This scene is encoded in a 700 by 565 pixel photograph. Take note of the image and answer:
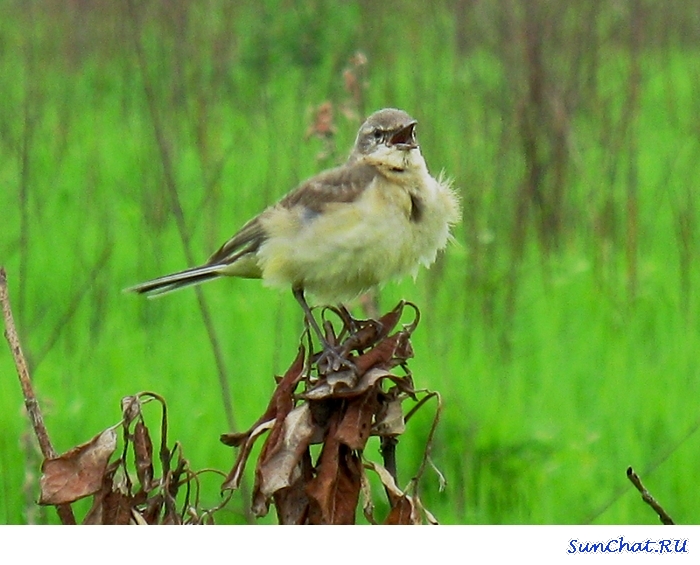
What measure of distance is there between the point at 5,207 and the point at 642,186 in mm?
2938

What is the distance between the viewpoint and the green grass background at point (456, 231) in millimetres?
3541

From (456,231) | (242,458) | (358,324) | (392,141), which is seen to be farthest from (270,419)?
(456,231)

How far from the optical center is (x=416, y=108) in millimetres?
4934

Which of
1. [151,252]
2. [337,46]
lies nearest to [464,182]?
[151,252]

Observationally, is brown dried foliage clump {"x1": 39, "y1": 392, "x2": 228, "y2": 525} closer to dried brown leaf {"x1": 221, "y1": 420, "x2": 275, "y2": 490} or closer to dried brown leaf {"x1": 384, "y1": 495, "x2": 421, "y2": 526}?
dried brown leaf {"x1": 221, "y1": 420, "x2": 275, "y2": 490}

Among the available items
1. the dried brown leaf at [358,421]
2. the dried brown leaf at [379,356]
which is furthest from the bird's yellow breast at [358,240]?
the dried brown leaf at [358,421]

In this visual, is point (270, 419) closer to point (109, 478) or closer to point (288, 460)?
point (288, 460)

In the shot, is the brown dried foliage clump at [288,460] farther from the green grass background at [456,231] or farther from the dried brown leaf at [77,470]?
the green grass background at [456,231]

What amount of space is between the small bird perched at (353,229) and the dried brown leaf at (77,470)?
2.75 feet

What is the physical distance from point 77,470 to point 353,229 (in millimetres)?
1047

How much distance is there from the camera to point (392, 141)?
2641 mm

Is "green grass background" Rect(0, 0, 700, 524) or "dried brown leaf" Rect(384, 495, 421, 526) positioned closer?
"dried brown leaf" Rect(384, 495, 421, 526)

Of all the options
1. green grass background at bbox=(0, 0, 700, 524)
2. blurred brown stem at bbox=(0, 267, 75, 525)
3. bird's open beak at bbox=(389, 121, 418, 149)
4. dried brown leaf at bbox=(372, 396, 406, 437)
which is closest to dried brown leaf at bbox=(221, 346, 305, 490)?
dried brown leaf at bbox=(372, 396, 406, 437)

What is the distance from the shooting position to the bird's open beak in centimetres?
262
